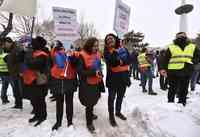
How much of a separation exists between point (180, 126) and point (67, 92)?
87.6 inches

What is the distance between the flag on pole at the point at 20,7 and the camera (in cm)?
813

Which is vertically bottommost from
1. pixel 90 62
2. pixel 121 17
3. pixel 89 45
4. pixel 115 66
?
pixel 115 66

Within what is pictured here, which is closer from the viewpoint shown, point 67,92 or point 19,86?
point 67,92

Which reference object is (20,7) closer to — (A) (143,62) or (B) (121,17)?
(B) (121,17)

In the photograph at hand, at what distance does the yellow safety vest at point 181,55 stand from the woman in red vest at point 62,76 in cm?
242

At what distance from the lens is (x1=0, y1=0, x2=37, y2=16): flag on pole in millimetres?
8133

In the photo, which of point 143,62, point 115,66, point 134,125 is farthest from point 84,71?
point 143,62

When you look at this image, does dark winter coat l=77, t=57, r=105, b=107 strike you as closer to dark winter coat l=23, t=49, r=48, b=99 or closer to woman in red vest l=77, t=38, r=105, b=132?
woman in red vest l=77, t=38, r=105, b=132

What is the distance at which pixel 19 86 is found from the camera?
28.7 ft

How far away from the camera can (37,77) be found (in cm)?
718

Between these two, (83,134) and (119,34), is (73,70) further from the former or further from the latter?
(119,34)

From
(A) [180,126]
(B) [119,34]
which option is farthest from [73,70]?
(A) [180,126]

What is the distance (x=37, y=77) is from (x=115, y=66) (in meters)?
1.62

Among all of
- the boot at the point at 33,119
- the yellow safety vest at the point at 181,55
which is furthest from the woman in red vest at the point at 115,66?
the boot at the point at 33,119
